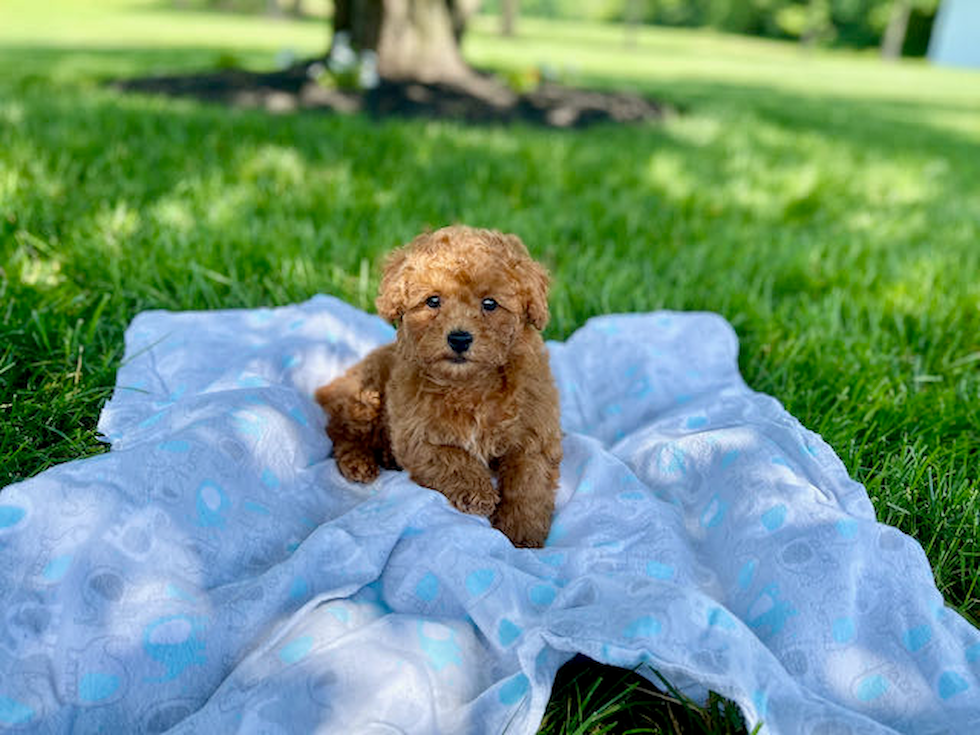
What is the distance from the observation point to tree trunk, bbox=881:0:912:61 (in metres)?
39.5

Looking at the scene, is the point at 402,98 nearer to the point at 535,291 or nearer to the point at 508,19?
the point at 535,291

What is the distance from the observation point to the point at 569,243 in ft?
15.4

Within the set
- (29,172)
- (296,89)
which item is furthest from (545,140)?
(29,172)

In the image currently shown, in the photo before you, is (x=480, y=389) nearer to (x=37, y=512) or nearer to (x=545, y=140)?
(x=37, y=512)

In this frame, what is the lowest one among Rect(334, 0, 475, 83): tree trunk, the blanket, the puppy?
the blanket

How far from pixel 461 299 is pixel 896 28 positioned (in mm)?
45931

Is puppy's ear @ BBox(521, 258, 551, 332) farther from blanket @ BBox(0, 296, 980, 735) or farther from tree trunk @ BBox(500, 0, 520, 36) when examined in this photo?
tree trunk @ BBox(500, 0, 520, 36)

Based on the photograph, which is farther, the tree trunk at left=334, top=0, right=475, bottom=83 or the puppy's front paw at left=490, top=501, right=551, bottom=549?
the tree trunk at left=334, top=0, right=475, bottom=83

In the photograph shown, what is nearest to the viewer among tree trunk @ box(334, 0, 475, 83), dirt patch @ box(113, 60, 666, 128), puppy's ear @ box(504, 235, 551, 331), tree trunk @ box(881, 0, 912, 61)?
puppy's ear @ box(504, 235, 551, 331)

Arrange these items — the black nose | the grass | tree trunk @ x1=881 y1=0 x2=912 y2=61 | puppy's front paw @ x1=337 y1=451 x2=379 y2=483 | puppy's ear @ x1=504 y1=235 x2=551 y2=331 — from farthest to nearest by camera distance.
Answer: tree trunk @ x1=881 y1=0 x2=912 y2=61, the grass, puppy's front paw @ x1=337 y1=451 x2=379 y2=483, puppy's ear @ x1=504 y1=235 x2=551 y2=331, the black nose

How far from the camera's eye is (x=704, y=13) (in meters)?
53.0

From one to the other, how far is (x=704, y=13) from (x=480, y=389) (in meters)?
57.9

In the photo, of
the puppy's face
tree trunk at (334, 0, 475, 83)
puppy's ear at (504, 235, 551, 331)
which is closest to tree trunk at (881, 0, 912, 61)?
tree trunk at (334, 0, 475, 83)

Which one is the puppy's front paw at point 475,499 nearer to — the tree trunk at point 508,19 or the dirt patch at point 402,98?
the dirt patch at point 402,98
